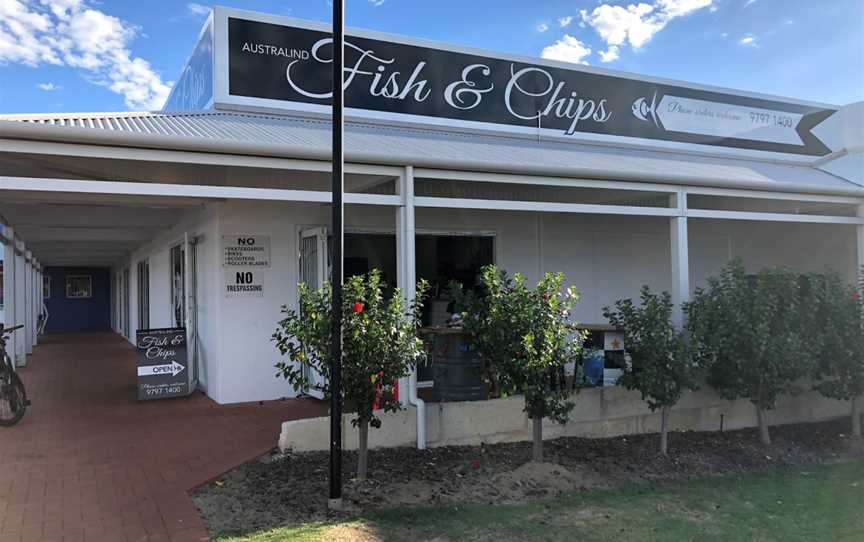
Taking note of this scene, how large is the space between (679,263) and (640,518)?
147 inches

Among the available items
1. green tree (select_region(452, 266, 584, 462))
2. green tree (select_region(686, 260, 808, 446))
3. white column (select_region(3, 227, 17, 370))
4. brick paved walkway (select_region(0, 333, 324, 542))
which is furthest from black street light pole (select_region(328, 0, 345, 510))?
white column (select_region(3, 227, 17, 370))

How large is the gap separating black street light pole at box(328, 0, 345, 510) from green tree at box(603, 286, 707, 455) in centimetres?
319

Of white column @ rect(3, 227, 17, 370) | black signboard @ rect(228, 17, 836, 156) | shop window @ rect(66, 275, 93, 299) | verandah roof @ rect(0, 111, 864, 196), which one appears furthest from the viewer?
shop window @ rect(66, 275, 93, 299)

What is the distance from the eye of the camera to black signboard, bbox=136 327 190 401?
8273 millimetres

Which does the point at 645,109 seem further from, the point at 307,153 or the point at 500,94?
the point at 307,153

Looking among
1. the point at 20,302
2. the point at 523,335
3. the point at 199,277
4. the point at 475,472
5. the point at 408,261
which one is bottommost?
the point at 475,472

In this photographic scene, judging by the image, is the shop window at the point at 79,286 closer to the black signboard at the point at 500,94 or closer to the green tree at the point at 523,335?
the black signboard at the point at 500,94

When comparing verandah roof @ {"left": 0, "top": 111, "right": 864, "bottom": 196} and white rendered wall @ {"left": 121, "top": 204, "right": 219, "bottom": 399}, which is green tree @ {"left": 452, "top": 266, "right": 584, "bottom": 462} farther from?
white rendered wall @ {"left": 121, "top": 204, "right": 219, "bottom": 399}

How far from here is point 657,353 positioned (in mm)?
6371

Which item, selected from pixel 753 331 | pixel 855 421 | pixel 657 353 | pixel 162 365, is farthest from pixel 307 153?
pixel 855 421

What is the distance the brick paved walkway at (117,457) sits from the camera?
4320mm

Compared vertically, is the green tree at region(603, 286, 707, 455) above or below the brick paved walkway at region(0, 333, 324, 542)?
above

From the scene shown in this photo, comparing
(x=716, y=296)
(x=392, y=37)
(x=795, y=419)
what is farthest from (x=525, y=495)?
(x=392, y=37)

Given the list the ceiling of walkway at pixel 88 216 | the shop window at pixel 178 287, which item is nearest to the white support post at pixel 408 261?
the ceiling of walkway at pixel 88 216
